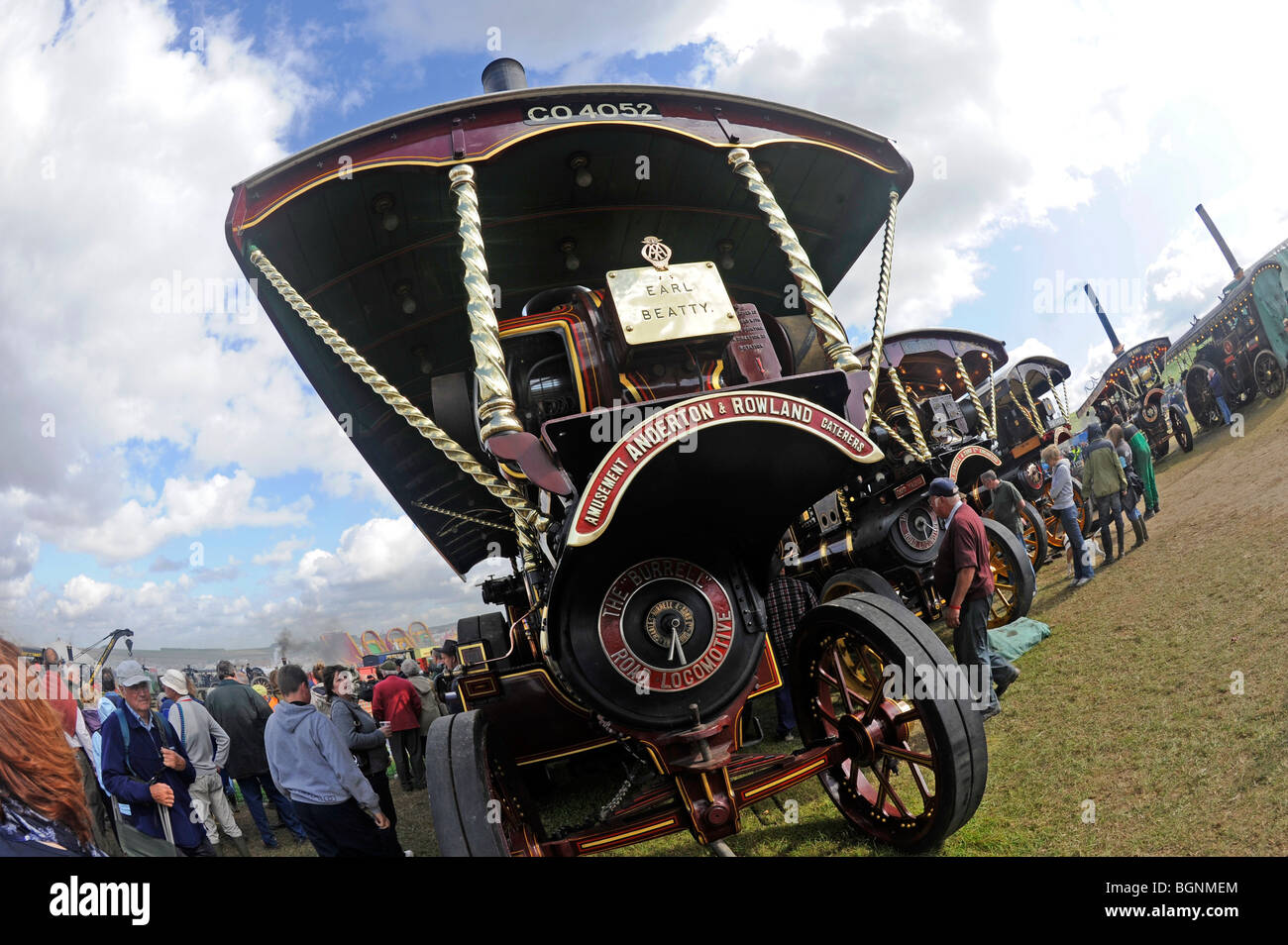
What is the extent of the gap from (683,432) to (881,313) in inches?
69.3

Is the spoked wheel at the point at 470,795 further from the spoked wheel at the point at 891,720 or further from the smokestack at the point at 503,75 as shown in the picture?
the smokestack at the point at 503,75

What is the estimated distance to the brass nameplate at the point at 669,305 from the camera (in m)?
3.17

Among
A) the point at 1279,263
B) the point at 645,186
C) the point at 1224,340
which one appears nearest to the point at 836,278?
the point at 645,186

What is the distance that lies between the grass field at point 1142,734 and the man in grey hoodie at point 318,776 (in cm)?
150

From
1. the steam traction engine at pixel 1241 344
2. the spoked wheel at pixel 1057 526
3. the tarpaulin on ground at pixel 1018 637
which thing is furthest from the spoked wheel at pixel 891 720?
the steam traction engine at pixel 1241 344

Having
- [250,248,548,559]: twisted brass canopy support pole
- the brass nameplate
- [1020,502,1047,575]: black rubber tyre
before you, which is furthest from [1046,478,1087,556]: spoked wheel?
[250,248,548,559]: twisted brass canopy support pole

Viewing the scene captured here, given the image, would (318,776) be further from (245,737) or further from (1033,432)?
(1033,432)

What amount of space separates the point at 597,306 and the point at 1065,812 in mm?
3110

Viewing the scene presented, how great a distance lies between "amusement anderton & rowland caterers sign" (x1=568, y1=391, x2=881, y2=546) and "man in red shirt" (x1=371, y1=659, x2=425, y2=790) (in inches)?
203

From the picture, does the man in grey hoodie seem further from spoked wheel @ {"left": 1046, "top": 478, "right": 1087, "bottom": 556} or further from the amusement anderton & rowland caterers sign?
spoked wheel @ {"left": 1046, "top": 478, "right": 1087, "bottom": 556}

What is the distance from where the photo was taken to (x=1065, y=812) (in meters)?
2.93

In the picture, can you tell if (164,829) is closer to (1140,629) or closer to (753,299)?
(753,299)

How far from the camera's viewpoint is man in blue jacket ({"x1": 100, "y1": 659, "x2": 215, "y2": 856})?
Result: 3809 millimetres
